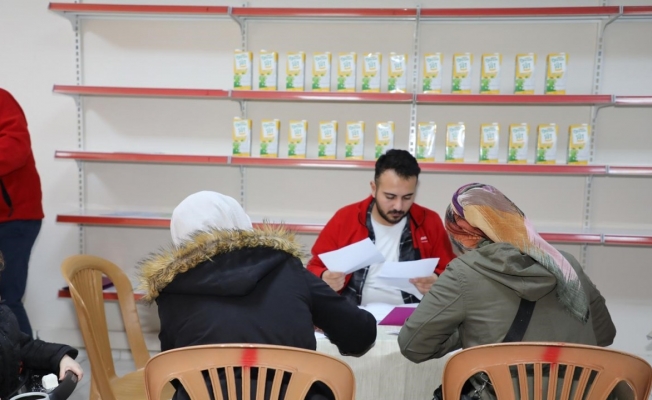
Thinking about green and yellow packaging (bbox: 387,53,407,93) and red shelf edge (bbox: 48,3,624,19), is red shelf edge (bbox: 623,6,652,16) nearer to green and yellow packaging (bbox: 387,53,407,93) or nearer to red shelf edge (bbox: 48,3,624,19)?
red shelf edge (bbox: 48,3,624,19)

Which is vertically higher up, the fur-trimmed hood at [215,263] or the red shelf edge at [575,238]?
the fur-trimmed hood at [215,263]

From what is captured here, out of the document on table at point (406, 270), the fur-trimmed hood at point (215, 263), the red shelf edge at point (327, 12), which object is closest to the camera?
the fur-trimmed hood at point (215, 263)

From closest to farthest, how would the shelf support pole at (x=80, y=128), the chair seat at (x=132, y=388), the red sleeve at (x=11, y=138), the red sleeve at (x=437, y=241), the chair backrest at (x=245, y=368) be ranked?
the chair backrest at (x=245, y=368), the chair seat at (x=132, y=388), the red sleeve at (x=437, y=241), the red sleeve at (x=11, y=138), the shelf support pole at (x=80, y=128)

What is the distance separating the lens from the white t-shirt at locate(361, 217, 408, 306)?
94.3 inches

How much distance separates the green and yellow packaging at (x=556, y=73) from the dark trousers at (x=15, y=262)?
9.87 feet

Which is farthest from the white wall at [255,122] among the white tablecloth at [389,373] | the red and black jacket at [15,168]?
the white tablecloth at [389,373]

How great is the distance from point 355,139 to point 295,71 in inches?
20.5

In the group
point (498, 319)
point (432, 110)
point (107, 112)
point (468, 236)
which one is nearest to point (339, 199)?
point (432, 110)

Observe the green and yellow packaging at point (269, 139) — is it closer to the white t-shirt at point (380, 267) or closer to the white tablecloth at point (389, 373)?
the white t-shirt at point (380, 267)

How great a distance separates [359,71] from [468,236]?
2.01m

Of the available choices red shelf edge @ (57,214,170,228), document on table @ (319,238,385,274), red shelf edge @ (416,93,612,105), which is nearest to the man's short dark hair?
document on table @ (319,238,385,274)

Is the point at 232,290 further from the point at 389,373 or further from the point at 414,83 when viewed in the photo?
the point at 414,83

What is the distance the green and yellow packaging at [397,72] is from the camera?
296cm

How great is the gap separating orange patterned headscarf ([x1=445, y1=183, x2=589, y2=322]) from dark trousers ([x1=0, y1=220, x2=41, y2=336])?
243cm
